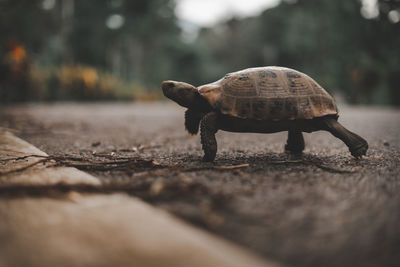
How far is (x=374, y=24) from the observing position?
14.1 metres

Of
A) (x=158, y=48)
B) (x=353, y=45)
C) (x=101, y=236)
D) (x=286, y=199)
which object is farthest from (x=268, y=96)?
(x=158, y=48)

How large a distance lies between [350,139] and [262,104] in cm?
64

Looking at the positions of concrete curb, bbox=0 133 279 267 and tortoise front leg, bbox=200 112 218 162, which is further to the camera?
tortoise front leg, bbox=200 112 218 162

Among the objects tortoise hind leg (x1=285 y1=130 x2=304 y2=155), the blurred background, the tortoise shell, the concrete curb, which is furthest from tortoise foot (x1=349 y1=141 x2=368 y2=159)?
the blurred background

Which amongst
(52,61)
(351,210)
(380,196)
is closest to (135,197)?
(351,210)

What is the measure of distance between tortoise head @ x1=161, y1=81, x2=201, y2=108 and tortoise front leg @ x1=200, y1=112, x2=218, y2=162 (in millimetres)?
209

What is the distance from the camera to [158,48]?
29797 mm

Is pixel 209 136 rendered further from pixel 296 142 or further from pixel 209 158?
pixel 296 142

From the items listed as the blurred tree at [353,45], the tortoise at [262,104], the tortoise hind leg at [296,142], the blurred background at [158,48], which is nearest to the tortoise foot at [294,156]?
the tortoise hind leg at [296,142]

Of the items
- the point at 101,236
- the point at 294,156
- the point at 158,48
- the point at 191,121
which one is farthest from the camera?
the point at 158,48

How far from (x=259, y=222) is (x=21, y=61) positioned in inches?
419

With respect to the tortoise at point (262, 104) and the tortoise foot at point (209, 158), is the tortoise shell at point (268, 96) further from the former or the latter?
the tortoise foot at point (209, 158)

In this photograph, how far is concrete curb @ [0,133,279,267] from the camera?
2.52 ft

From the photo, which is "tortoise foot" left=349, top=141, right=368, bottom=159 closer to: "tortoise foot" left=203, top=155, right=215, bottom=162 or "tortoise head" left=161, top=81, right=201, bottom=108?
"tortoise foot" left=203, top=155, right=215, bottom=162
